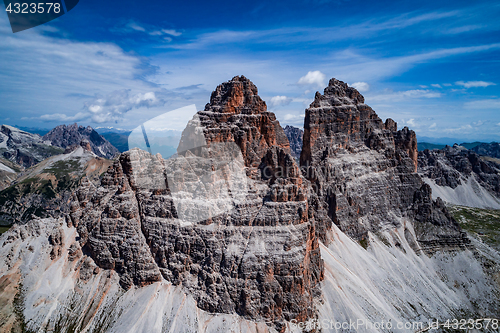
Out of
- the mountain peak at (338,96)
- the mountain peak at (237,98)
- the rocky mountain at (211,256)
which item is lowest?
the rocky mountain at (211,256)

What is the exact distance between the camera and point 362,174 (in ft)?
Answer: 501

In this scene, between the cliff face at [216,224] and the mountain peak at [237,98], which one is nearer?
the cliff face at [216,224]

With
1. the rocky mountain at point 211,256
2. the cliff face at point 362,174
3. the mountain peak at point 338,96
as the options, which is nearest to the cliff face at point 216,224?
the rocky mountain at point 211,256

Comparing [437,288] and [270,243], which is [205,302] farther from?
[437,288]

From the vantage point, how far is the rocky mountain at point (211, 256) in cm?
7862

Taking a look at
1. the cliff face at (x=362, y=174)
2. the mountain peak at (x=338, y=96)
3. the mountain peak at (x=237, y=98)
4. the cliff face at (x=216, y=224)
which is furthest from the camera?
the mountain peak at (x=338, y=96)

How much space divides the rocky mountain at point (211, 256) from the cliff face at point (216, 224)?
34 centimetres

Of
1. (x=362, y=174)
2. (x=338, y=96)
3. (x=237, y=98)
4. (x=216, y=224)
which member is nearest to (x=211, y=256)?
(x=216, y=224)

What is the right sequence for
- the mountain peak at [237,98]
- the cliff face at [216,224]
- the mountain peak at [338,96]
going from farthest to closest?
1. the mountain peak at [338,96]
2. the mountain peak at [237,98]
3. the cliff face at [216,224]

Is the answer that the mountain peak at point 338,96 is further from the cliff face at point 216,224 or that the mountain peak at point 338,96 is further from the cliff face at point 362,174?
the cliff face at point 216,224

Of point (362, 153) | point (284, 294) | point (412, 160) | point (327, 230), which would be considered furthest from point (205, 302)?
point (412, 160)

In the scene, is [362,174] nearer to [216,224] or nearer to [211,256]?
[216,224]

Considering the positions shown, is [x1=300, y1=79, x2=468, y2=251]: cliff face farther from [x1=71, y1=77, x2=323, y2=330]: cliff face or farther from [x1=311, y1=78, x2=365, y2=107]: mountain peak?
[x1=71, y1=77, x2=323, y2=330]: cliff face

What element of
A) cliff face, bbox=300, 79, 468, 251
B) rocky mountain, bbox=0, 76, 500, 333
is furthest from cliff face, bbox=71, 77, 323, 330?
cliff face, bbox=300, 79, 468, 251
